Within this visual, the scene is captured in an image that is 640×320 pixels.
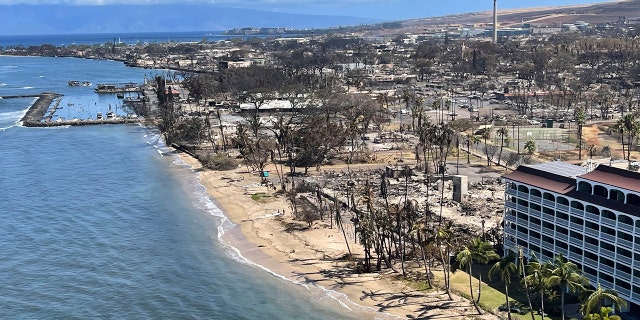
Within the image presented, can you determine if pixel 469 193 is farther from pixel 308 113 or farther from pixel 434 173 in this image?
pixel 308 113

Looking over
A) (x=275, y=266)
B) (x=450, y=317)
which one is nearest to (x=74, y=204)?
(x=275, y=266)

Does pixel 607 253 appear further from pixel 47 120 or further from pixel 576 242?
pixel 47 120

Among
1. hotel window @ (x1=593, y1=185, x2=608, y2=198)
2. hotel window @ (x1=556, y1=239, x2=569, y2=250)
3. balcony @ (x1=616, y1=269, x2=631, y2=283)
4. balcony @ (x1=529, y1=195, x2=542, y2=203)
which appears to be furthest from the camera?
balcony @ (x1=529, y1=195, x2=542, y2=203)

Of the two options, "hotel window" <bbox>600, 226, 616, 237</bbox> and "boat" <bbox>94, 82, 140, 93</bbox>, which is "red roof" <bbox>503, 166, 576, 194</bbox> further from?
"boat" <bbox>94, 82, 140, 93</bbox>

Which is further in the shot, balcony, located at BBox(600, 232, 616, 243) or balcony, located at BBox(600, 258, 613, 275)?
balcony, located at BBox(600, 258, 613, 275)

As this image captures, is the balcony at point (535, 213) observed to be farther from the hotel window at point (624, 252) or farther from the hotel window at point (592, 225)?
the hotel window at point (624, 252)

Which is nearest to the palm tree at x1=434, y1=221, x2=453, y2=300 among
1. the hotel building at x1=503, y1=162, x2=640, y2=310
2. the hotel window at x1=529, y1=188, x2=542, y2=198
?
the hotel building at x1=503, y1=162, x2=640, y2=310
